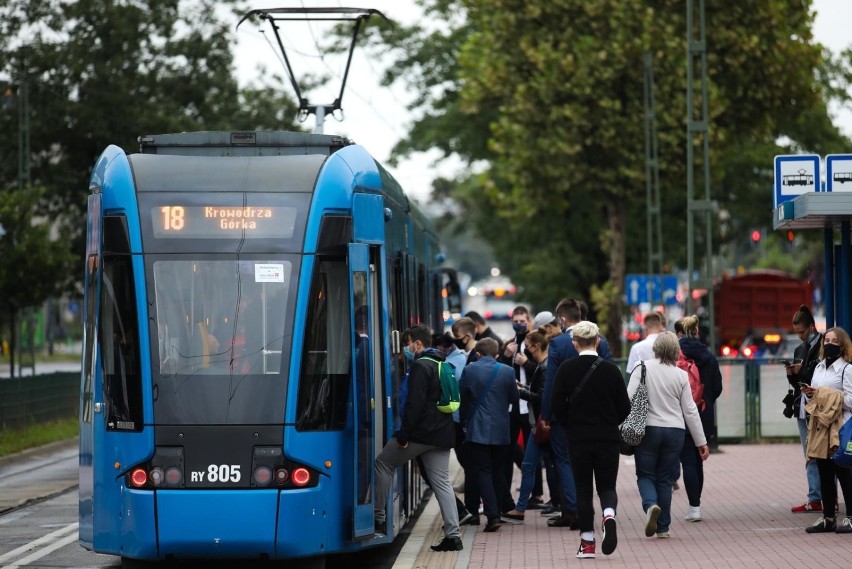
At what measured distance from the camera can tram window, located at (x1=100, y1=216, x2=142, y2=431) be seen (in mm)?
10883

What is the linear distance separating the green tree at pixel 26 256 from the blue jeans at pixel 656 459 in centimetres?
1782

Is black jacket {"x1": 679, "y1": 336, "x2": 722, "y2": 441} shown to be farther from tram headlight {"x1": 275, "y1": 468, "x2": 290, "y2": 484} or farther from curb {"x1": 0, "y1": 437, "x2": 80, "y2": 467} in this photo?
curb {"x1": 0, "y1": 437, "x2": 80, "y2": 467}

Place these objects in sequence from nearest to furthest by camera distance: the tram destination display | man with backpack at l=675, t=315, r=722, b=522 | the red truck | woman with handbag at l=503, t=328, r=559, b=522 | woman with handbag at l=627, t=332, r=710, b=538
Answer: the tram destination display < woman with handbag at l=627, t=332, r=710, b=538 < man with backpack at l=675, t=315, r=722, b=522 < woman with handbag at l=503, t=328, r=559, b=522 < the red truck

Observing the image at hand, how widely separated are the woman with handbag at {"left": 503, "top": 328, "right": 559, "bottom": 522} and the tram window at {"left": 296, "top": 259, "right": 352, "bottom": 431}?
3478 mm

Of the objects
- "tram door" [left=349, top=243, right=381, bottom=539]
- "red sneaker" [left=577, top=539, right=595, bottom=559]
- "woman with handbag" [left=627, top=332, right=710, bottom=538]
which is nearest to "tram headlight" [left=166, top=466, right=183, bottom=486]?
"tram door" [left=349, top=243, right=381, bottom=539]

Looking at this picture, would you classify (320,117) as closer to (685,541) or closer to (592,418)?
(685,541)

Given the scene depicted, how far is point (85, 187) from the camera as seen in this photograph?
3769 cm

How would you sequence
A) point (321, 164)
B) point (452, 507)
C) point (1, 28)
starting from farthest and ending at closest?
point (1, 28) → point (452, 507) → point (321, 164)

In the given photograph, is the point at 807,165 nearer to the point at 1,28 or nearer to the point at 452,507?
the point at 452,507

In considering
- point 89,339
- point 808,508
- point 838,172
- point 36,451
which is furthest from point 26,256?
point 89,339

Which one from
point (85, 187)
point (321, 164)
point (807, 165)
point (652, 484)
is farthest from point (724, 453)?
point (85, 187)

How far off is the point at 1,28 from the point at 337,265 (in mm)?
26859

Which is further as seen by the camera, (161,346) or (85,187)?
(85,187)

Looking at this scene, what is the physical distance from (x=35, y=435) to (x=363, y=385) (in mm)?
15468
